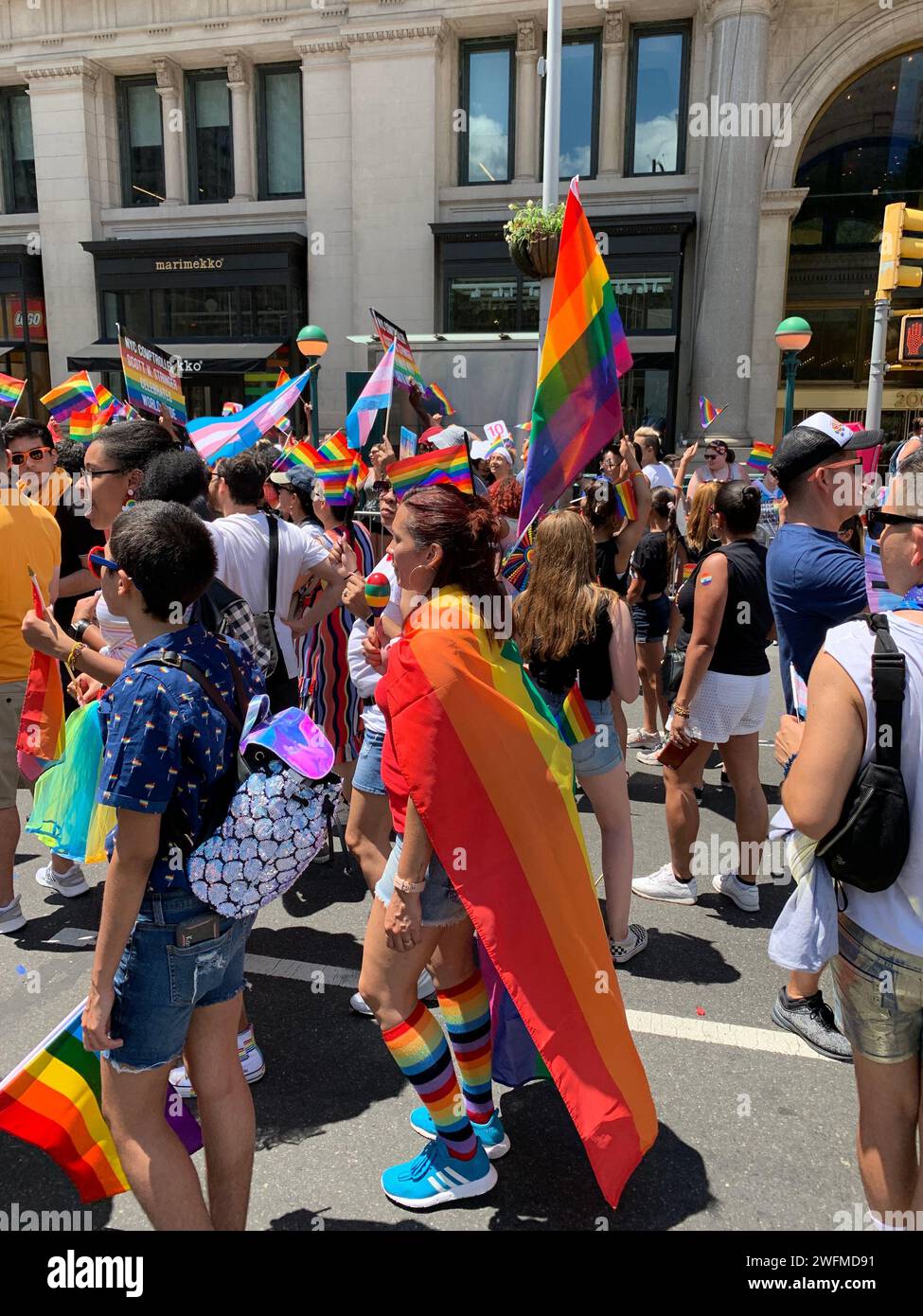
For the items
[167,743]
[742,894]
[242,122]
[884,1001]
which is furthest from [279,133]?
[884,1001]

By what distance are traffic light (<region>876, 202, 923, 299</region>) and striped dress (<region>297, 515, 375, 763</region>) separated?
22.8 feet

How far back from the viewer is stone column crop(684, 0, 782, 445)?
651 inches

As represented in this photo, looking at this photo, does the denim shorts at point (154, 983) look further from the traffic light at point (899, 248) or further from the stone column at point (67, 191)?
the stone column at point (67, 191)

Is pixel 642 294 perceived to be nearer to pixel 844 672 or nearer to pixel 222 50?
pixel 222 50

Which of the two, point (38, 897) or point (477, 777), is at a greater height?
point (477, 777)

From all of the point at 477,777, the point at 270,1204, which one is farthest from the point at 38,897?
the point at 477,777

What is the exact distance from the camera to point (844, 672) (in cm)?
194

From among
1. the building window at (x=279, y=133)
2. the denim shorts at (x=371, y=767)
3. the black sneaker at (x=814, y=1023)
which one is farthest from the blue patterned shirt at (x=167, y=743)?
the building window at (x=279, y=133)

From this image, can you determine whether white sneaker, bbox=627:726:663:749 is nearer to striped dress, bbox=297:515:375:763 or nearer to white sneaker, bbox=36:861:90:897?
striped dress, bbox=297:515:375:763

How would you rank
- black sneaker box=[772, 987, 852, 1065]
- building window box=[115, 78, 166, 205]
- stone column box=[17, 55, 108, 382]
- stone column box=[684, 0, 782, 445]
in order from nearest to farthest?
black sneaker box=[772, 987, 852, 1065] < stone column box=[684, 0, 782, 445] < stone column box=[17, 55, 108, 382] < building window box=[115, 78, 166, 205]

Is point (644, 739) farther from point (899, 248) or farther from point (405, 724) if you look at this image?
point (899, 248)

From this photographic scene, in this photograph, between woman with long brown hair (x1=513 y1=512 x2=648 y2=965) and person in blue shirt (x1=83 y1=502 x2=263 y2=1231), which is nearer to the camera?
person in blue shirt (x1=83 y1=502 x2=263 y2=1231)

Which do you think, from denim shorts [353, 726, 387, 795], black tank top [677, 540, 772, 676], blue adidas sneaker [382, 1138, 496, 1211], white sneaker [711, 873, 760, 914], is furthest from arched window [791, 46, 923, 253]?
blue adidas sneaker [382, 1138, 496, 1211]
